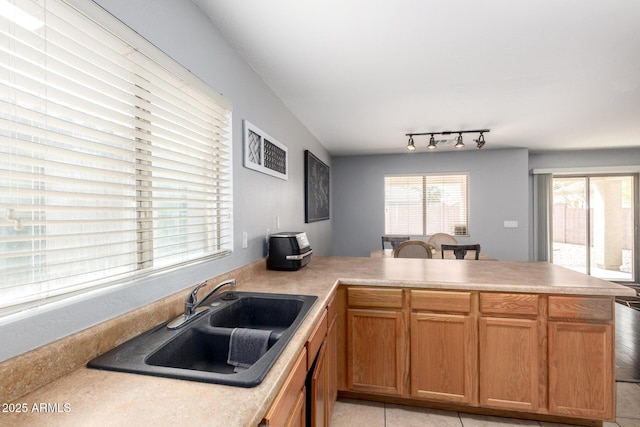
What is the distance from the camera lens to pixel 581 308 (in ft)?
Result: 5.73

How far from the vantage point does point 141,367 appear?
0.86 metres

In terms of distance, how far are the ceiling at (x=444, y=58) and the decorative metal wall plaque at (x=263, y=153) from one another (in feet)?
1.50

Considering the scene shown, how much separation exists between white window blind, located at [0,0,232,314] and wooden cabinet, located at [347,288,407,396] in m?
1.11

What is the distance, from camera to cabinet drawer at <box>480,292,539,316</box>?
1793mm

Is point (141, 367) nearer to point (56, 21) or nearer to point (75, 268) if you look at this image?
point (75, 268)

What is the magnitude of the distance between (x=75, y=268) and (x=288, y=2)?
1.46 meters

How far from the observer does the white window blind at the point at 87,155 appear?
781 millimetres

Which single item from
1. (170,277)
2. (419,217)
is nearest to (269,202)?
(170,277)

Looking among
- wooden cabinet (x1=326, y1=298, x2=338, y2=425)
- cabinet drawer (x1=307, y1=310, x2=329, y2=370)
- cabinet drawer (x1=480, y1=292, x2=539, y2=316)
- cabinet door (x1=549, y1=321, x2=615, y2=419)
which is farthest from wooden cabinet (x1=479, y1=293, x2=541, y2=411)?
cabinet drawer (x1=307, y1=310, x2=329, y2=370)

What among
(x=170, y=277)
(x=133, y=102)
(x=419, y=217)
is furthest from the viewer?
(x=419, y=217)

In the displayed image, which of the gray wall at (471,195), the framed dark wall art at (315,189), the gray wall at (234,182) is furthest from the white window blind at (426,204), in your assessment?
the gray wall at (234,182)

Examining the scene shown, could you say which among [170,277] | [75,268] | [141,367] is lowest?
[141,367]

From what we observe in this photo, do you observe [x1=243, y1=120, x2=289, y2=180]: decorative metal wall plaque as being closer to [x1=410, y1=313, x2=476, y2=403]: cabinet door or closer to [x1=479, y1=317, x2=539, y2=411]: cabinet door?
[x1=410, y1=313, x2=476, y2=403]: cabinet door

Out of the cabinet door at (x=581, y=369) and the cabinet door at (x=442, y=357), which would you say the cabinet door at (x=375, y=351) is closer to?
the cabinet door at (x=442, y=357)
